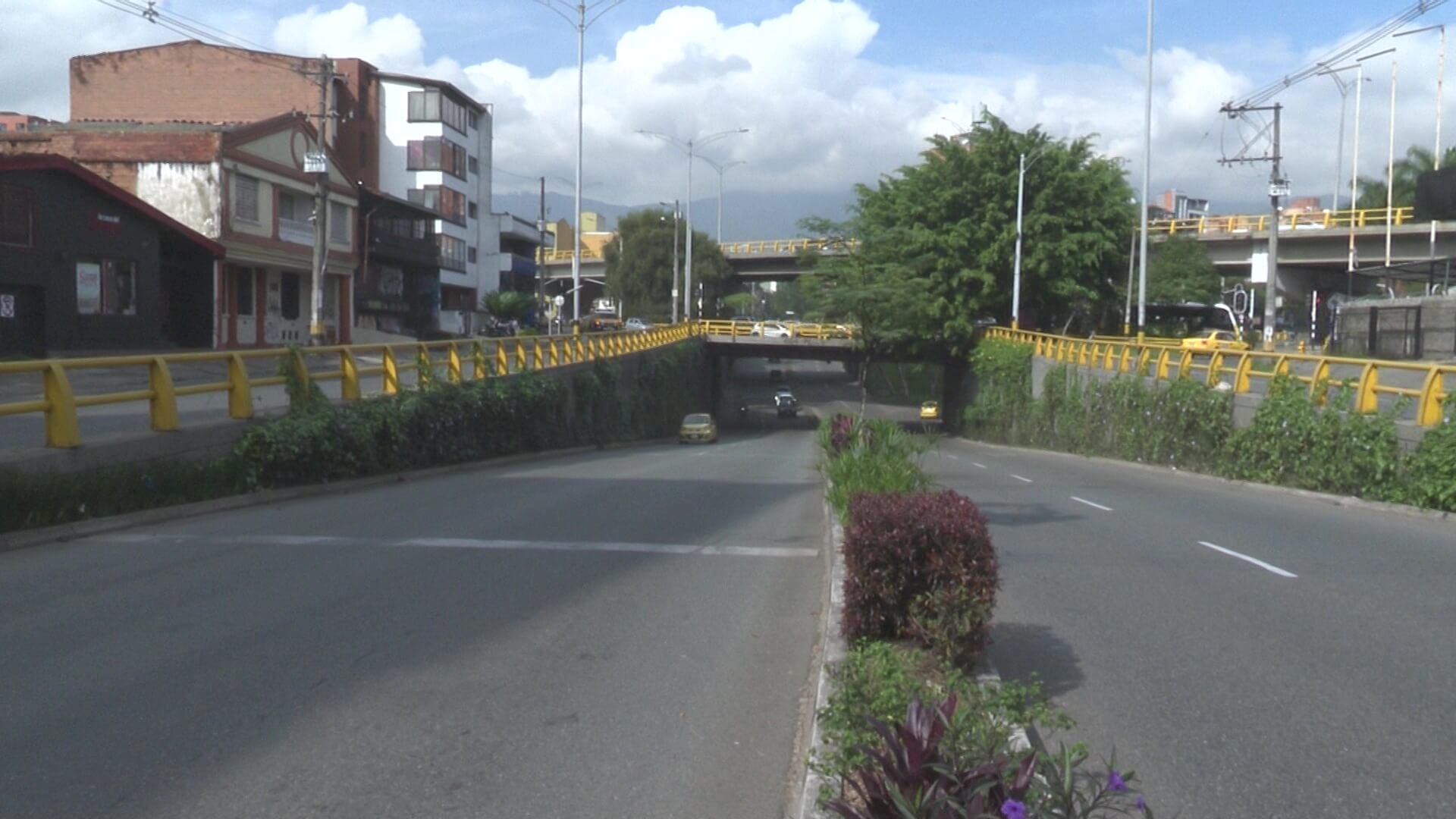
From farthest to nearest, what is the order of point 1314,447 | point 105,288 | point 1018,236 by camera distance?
point 1018,236, point 105,288, point 1314,447

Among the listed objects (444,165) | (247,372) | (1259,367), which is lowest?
(247,372)

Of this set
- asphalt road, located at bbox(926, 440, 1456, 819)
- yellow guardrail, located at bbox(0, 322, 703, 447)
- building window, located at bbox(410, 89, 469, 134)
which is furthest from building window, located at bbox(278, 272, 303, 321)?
asphalt road, located at bbox(926, 440, 1456, 819)

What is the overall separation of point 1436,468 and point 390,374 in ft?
51.4

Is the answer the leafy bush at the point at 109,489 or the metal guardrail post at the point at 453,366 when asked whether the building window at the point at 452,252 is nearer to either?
the metal guardrail post at the point at 453,366

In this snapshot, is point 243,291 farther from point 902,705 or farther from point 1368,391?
point 902,705

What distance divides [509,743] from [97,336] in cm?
3364

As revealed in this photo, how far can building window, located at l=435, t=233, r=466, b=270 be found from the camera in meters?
70.1

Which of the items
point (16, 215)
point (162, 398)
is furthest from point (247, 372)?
point (16, 215)

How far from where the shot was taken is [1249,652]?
888cm

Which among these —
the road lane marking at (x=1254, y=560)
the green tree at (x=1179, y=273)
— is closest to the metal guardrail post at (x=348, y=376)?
the road lane marking at (x=1254, y=560)

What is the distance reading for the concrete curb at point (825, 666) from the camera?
5699mm

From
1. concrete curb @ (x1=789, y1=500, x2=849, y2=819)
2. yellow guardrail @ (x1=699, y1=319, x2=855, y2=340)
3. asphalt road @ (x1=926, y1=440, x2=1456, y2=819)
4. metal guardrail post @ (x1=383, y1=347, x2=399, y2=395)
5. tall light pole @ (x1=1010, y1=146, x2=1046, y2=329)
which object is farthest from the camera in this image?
yellow guardrail @ (x1=699, y1=319, x2=855, y2=340)

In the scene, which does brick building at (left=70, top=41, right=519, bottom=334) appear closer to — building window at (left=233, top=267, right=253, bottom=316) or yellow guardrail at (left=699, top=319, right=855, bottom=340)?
building window at (left=233, top=267, right=253, bottom=316)

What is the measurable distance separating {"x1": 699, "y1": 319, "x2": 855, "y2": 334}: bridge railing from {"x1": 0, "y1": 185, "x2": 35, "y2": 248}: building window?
3924 cm
